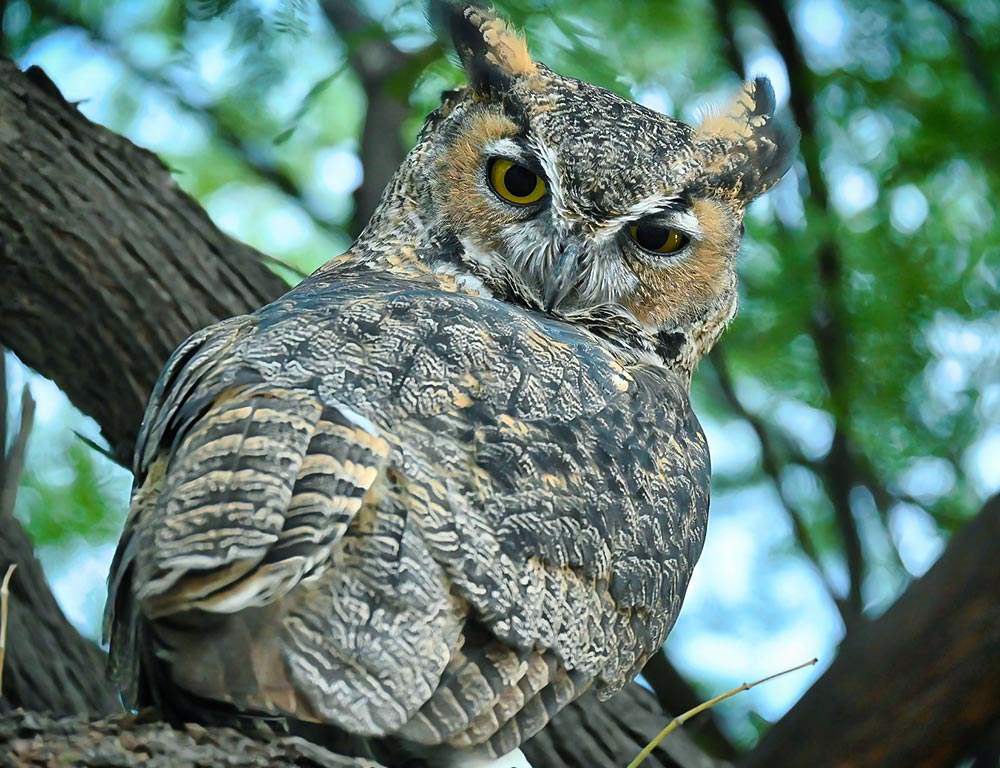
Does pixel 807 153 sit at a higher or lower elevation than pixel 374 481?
higher

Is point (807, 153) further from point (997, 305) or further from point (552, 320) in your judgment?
point (552, 320)

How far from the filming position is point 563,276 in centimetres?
260

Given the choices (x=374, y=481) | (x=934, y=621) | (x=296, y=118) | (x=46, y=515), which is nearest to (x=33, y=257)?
(x=296, y=118)

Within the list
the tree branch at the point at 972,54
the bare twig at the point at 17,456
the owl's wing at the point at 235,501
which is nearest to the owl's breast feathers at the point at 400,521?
the owl's wing at the point at 235,501

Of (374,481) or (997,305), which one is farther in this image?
(997,305)

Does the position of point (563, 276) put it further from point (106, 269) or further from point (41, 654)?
point (41, 654)

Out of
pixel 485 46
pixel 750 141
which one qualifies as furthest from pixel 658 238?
pixel 485 46

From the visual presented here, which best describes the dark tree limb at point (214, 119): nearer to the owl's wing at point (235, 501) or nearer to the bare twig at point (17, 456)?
the bare twig at point (17, 456)

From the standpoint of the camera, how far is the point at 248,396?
72.4 inches

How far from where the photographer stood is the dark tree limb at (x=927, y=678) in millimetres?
2783

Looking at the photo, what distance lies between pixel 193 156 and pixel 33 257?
6.79 ft

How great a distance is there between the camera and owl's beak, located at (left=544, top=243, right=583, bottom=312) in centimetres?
259

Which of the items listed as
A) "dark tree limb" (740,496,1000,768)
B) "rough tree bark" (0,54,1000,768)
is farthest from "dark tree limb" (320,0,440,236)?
"dark tree limb" (740,496,1000,768)

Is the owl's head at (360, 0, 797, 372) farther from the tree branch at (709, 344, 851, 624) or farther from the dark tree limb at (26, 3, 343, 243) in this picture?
the dark tree limb at (26, 3, 343, 243)
